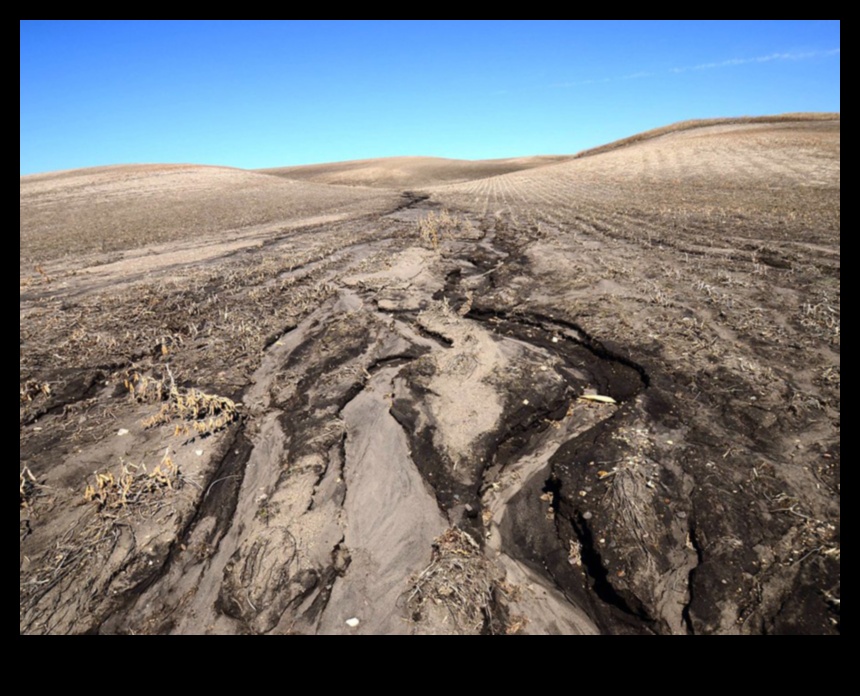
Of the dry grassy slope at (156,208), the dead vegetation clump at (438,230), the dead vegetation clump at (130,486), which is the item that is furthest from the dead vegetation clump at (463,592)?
the dry grassy slope at (156,208)

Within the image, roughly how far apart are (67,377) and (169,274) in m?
4.26

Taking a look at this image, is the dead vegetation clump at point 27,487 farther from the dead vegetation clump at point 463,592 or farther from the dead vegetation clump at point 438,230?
the dead vegetation clump at point 438,230

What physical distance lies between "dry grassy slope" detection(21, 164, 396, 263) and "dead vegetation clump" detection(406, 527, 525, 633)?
13.0 meters

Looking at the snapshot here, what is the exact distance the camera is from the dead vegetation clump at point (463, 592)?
253 centimetres

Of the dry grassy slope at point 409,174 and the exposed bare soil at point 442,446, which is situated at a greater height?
the dry grassy slope at point 409,174

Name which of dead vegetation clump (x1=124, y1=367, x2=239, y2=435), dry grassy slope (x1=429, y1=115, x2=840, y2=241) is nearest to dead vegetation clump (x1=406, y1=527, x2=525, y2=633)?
dead vegetation clump (x1=124, y1=367, x2=239, y2=435)

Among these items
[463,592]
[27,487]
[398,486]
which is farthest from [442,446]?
[27,487]

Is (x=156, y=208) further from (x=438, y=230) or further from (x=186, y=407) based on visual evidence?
(x=186, y=407)

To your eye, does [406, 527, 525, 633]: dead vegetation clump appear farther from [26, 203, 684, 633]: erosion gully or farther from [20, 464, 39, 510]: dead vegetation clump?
[20, 464, 39, 510]: dead vegetation clump

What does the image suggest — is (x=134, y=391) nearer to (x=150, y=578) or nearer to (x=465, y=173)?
(x=150, y=578)

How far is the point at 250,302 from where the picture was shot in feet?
23.1

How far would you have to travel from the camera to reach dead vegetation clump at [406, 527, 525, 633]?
253cm

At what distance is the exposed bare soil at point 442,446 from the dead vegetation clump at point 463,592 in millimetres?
14

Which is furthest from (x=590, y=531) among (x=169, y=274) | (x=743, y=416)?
(x=169, y=274)
